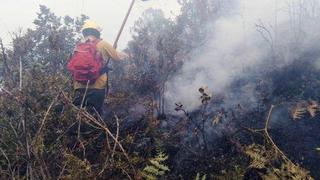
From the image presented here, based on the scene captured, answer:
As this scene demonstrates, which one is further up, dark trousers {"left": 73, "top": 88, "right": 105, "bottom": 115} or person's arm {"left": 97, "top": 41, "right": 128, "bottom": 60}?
person's arm {"left": 97, "top": 41, "right": 128, "bottom": 60}

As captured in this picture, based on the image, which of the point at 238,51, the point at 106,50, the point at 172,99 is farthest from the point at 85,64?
the point at 238,51

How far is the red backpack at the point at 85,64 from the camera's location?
5.84 meters

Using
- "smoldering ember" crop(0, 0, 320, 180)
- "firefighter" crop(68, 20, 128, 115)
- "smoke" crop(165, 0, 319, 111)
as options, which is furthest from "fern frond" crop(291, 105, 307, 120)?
"firefighter" crop(68, 20, 128, 115)

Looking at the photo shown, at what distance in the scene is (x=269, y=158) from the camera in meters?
4.05

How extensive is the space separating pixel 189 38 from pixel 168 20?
939 mm

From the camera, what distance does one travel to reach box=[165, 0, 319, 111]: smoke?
6.50 m

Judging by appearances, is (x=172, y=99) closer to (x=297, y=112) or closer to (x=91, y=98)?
(x=91, y=98)

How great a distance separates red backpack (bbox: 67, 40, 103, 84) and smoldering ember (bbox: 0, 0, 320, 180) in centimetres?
2

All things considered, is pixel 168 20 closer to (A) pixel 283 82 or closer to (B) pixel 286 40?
(B) pixel 286 40

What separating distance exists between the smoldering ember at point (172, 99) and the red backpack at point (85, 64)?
0.02 meters

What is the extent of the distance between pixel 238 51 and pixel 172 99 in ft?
5.33

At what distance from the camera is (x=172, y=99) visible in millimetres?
6605

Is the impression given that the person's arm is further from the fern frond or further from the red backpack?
the fern frond

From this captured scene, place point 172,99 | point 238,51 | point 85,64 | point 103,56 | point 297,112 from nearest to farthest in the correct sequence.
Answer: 1. point 297,112
2. point 85,64
3. point 103,56
4. point 172,99
5. point 238,51
